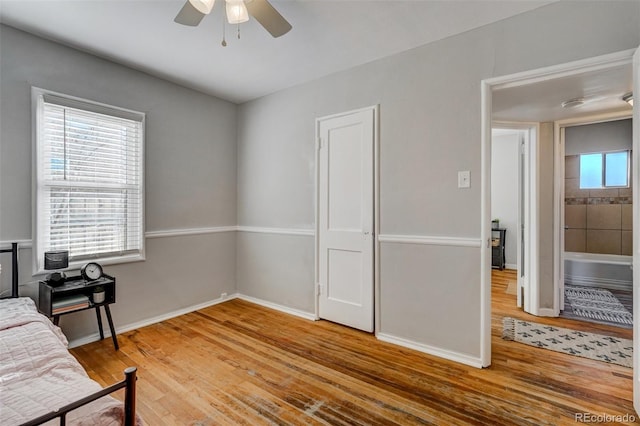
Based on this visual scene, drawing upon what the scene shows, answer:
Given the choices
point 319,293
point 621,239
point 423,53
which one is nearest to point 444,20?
point 423,53

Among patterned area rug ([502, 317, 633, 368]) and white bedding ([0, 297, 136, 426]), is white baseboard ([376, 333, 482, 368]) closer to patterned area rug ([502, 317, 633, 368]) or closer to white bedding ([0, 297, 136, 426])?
patterned area rug ([502, 317, 633, 368])

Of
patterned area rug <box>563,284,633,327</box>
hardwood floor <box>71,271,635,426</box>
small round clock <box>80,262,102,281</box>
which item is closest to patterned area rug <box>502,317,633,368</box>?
hardwood floor <box>71,271,635,426</box>

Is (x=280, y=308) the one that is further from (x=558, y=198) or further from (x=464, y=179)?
(x=558, y=198)

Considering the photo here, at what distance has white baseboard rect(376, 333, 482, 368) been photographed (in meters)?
2.32

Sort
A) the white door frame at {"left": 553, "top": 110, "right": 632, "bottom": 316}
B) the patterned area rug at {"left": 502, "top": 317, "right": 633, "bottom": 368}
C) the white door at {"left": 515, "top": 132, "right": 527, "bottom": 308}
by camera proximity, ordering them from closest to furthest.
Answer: the patterned area rug at {"left": 502, "top": 317, "right": 633, "bottom": 368}, the white door frame at {"left": 553, "top": 110, "right": 632, "bottom": 316}, the white door at {"left": 515, "top": 132, "right": 527, "bottom": 308}

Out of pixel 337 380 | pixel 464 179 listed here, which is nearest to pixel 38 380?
pixel 337 380

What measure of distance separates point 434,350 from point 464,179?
1.43m

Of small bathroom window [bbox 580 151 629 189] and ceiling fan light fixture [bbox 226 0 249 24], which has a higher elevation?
ceiling fan light fixture [bbox 226 0 249 24]

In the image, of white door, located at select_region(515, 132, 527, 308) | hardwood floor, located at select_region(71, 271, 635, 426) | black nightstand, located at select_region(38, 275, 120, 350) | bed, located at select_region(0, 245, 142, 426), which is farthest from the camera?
white door, located at select_region(515, 132, 527, 308)

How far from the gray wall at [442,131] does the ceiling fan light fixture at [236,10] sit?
4.64ft

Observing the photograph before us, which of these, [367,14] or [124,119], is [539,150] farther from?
[124,119]

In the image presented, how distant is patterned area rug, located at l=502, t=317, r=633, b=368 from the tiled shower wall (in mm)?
2819

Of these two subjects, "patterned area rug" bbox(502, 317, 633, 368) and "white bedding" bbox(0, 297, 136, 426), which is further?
"patterned area rug" bbox(502, 317, 633, 368)

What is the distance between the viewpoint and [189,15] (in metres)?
1.83
